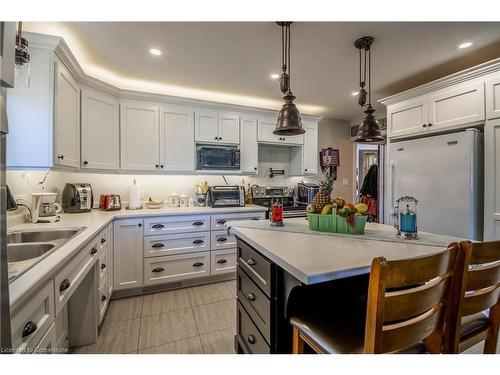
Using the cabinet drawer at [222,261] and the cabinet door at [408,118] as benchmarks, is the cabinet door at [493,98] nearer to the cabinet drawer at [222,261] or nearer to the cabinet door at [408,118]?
the cabinet door at [408,118]

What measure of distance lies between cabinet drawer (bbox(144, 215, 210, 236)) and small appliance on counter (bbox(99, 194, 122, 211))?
519 mm

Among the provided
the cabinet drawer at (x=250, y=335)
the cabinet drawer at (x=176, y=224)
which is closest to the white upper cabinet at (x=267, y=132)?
the cabinet drawer at (x=176, y=224)

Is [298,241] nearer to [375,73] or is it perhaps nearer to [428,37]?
[428,37]

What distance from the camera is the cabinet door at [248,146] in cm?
342

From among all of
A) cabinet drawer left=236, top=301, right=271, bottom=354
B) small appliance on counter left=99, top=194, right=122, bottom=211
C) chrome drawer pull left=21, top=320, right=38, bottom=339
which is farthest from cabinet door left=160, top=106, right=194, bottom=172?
chrome drawer pull left=21, top=320, right=38, bottom=339

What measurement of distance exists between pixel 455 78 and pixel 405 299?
8.54 feet

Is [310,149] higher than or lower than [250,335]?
higher

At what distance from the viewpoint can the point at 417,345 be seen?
0.89m

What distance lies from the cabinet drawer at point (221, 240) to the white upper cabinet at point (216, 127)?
50.7 inches

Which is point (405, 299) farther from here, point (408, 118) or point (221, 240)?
point (408, 118)

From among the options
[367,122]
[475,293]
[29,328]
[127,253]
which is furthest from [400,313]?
[127,253]

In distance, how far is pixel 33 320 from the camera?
87 cm

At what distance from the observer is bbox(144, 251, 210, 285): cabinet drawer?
2586 mm
